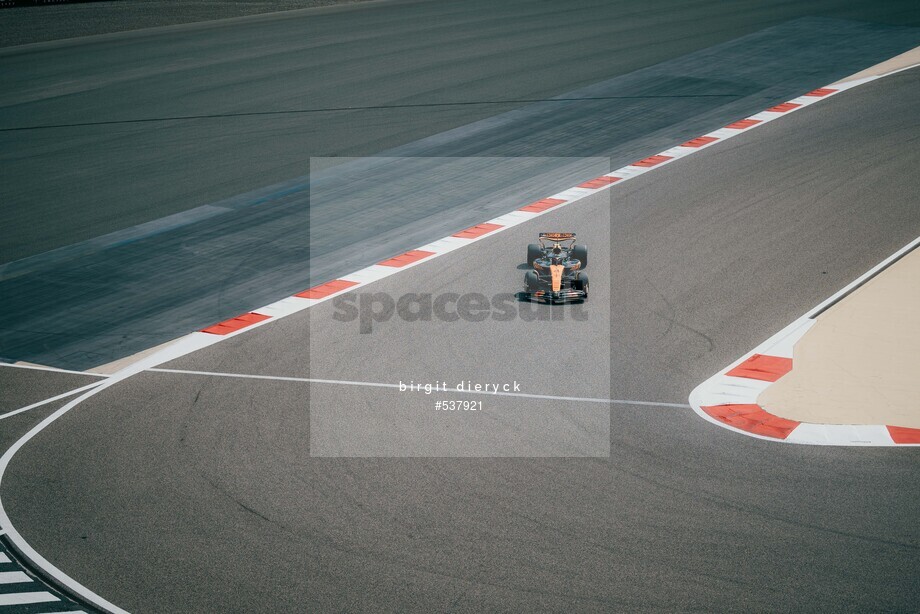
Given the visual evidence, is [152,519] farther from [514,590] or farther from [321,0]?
[321,0]

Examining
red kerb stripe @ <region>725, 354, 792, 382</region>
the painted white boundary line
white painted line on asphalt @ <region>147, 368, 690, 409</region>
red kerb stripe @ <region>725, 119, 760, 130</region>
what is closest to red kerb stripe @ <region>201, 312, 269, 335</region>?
white painted line on asphalt @ <region>147, 368, 690, 409</region>

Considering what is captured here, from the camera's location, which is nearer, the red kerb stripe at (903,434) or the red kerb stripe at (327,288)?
the red kerb stripe at (903,434)

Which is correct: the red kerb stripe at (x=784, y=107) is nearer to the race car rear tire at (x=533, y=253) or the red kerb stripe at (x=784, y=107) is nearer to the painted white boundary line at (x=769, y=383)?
the painted white boundary line at (x=769, y=383)

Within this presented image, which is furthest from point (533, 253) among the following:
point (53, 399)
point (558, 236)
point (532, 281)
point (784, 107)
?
point (784, 107)

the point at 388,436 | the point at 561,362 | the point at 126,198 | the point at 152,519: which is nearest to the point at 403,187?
the point at 126,198

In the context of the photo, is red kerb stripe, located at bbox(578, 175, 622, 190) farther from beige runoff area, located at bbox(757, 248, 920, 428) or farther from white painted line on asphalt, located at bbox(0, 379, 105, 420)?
white painted line on asphalt, located at bbox(0, 379, 105, 420)

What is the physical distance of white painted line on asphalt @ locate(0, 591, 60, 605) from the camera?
9.06 metres

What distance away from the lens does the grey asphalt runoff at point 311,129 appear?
1736 cm

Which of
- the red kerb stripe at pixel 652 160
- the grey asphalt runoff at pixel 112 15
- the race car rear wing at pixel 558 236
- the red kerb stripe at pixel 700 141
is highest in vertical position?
the grey asphalt runoff at pixel 112 15

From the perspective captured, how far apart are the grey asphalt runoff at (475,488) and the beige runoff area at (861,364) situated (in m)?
0.66

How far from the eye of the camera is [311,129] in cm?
2491

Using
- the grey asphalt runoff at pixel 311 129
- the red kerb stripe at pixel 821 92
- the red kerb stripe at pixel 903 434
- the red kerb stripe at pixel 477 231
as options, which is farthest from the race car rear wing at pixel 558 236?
the red kerb stripe at pixel 821 92

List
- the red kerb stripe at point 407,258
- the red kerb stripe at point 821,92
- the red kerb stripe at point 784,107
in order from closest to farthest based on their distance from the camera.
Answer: the red kerb stripe at point 407,258
the red kerb stripe at point 784,107
the red kerb stripe at point 821,92

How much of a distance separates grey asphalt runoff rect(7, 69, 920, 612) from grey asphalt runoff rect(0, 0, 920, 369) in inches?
106
